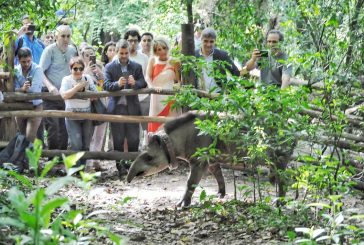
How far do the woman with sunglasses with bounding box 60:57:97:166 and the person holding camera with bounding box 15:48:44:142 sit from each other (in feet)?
1.47

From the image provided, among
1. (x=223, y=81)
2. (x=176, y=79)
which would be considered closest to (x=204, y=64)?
(x=223, y=81)

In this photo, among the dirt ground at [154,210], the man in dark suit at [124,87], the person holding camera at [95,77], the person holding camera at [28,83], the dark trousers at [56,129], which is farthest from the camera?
the person holding camera at [95,77]

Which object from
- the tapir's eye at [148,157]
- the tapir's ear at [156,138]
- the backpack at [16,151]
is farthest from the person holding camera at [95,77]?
the tapir's ear at [156,138]

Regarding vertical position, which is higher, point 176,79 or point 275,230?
point 176,79

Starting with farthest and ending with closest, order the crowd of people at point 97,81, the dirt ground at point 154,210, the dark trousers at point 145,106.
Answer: the dark trousers at point 145,106
the crowd of people at point 97,81
the dirt ground at point 154,210

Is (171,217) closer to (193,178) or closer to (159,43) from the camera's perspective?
(193,178)

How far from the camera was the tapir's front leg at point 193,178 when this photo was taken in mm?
8930

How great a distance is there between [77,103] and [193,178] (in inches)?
114

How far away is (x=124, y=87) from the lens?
11.4 metres

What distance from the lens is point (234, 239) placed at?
7.11m

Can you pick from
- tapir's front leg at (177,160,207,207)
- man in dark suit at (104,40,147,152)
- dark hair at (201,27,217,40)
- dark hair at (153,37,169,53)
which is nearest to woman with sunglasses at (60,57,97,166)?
man in dark suit at (104,40,147,152)

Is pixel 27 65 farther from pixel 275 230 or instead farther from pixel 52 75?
pixel 275 230

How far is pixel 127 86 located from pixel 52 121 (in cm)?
121

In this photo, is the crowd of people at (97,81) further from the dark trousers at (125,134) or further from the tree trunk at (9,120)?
the tree trunk at (9,120)
